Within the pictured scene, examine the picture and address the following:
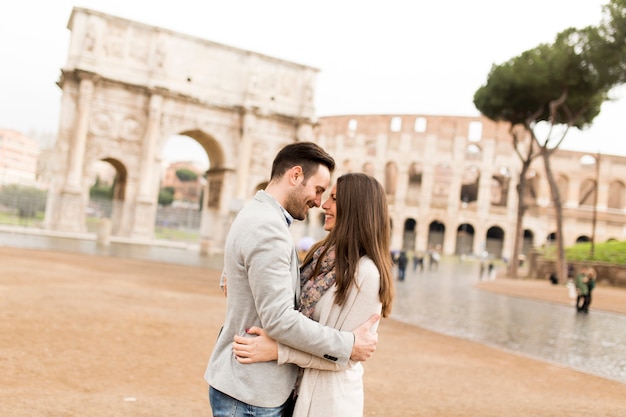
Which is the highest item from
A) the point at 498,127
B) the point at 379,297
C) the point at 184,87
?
the point at 498,127

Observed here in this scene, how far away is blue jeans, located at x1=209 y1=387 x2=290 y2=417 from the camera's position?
5.94 ft

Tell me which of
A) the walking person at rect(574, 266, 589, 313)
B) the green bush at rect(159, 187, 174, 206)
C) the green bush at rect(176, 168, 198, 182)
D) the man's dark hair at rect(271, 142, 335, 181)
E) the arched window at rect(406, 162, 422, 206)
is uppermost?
the green bush at rect(176, 168, 198, 182)

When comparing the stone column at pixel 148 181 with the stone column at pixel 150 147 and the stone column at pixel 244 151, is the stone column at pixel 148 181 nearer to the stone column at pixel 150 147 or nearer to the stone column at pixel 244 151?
the stone column at pixel 150 147

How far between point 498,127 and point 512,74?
998 inches

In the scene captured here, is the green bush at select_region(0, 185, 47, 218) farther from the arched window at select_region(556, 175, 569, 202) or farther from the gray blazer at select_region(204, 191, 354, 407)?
the arched window at select_region(556, 175, 569, 202)

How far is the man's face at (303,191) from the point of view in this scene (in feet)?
6.33

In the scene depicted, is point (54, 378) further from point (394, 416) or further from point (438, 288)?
point (438, 288)

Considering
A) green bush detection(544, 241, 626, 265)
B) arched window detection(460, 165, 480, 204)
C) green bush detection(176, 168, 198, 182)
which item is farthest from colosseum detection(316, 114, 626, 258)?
green bush detection(176, 168, 198, 182)

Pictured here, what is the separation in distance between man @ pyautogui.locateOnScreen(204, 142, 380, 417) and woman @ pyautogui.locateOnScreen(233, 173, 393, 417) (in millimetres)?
42

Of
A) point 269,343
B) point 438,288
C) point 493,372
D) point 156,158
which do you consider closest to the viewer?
point 269,343

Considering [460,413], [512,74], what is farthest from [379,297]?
[512,74]

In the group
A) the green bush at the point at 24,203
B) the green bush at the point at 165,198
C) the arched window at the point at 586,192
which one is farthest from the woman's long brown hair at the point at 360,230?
the green bush at the point at 165,198

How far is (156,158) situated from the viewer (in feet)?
86.5

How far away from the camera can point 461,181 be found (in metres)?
49.4
